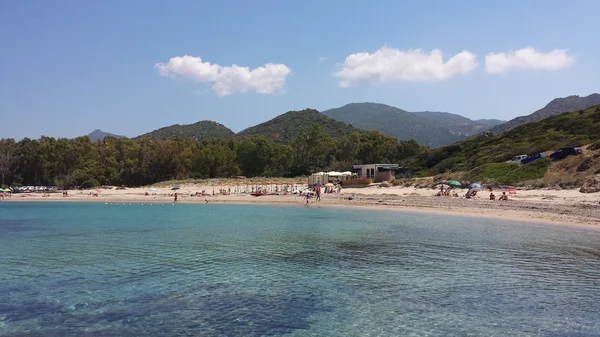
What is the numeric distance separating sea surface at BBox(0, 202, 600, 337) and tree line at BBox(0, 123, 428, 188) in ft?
188

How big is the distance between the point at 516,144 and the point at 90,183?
Answer: 215 feet

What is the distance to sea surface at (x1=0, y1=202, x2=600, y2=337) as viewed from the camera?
9352mm

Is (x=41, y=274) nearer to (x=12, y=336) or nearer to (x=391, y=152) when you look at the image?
(x=12, y=336)

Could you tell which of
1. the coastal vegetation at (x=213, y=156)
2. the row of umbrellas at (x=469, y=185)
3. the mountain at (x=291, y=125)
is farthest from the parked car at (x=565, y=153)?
the mountain at (x=291, y=125)

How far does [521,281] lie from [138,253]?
528 inches

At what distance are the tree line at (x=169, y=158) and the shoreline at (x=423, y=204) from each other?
45.9ft

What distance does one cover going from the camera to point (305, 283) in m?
12.9

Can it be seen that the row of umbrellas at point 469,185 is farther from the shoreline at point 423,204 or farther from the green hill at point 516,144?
the green hill at point 516,144

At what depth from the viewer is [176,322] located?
31.0ft

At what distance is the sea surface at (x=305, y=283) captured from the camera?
368 inches

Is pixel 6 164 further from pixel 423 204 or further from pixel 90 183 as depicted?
pixel 423 204

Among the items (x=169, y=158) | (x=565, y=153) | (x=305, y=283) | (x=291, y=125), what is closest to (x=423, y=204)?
(x=565, y=153)

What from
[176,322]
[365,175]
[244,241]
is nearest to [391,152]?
[365,175]

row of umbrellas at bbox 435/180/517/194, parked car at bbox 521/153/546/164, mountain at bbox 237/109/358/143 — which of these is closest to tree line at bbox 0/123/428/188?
parked car at bbox 521/153/546/164
